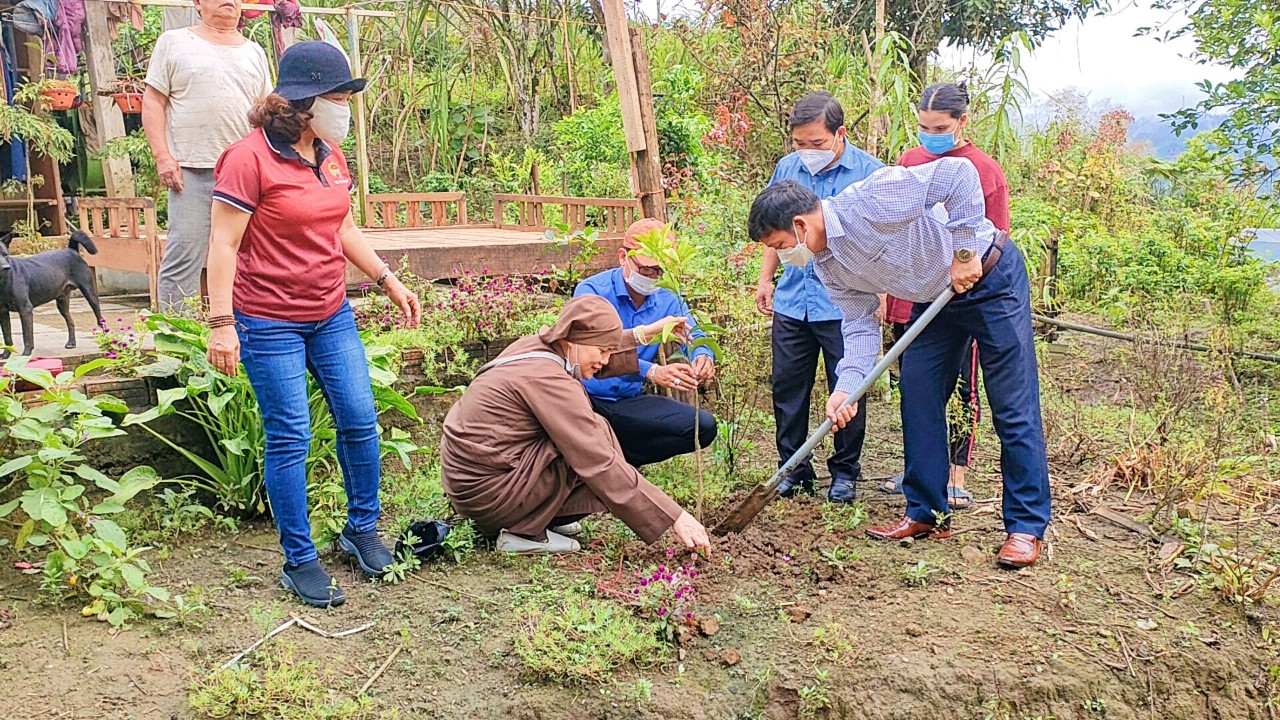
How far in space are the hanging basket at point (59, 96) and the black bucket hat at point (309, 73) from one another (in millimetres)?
5244

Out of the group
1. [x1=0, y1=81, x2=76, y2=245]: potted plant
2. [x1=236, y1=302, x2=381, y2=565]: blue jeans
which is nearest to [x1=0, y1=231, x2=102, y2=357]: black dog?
[x1=236, y1=302, x2=381, y2=565]: blue jeans

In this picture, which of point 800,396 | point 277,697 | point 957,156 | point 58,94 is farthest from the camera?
point 58,94

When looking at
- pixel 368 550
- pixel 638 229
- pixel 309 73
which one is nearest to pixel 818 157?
pixel 638 229

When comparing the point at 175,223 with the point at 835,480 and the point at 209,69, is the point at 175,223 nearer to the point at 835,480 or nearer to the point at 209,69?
the point at 209,69

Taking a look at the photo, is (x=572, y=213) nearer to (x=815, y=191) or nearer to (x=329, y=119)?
(x=815, y=191)

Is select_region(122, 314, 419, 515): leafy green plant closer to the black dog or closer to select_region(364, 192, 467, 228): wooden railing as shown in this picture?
the black dog

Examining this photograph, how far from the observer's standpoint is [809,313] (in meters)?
4.16

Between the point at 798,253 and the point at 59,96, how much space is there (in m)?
6.24

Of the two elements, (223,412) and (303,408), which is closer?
(303,408)

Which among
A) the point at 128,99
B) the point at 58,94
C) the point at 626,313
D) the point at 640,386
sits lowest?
the point at 640,386

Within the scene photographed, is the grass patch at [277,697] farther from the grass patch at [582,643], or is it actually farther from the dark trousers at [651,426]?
the dark trousers at [651,426]

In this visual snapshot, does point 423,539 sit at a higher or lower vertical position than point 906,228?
lower

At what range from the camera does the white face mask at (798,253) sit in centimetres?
338

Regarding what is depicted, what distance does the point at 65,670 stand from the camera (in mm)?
2859
